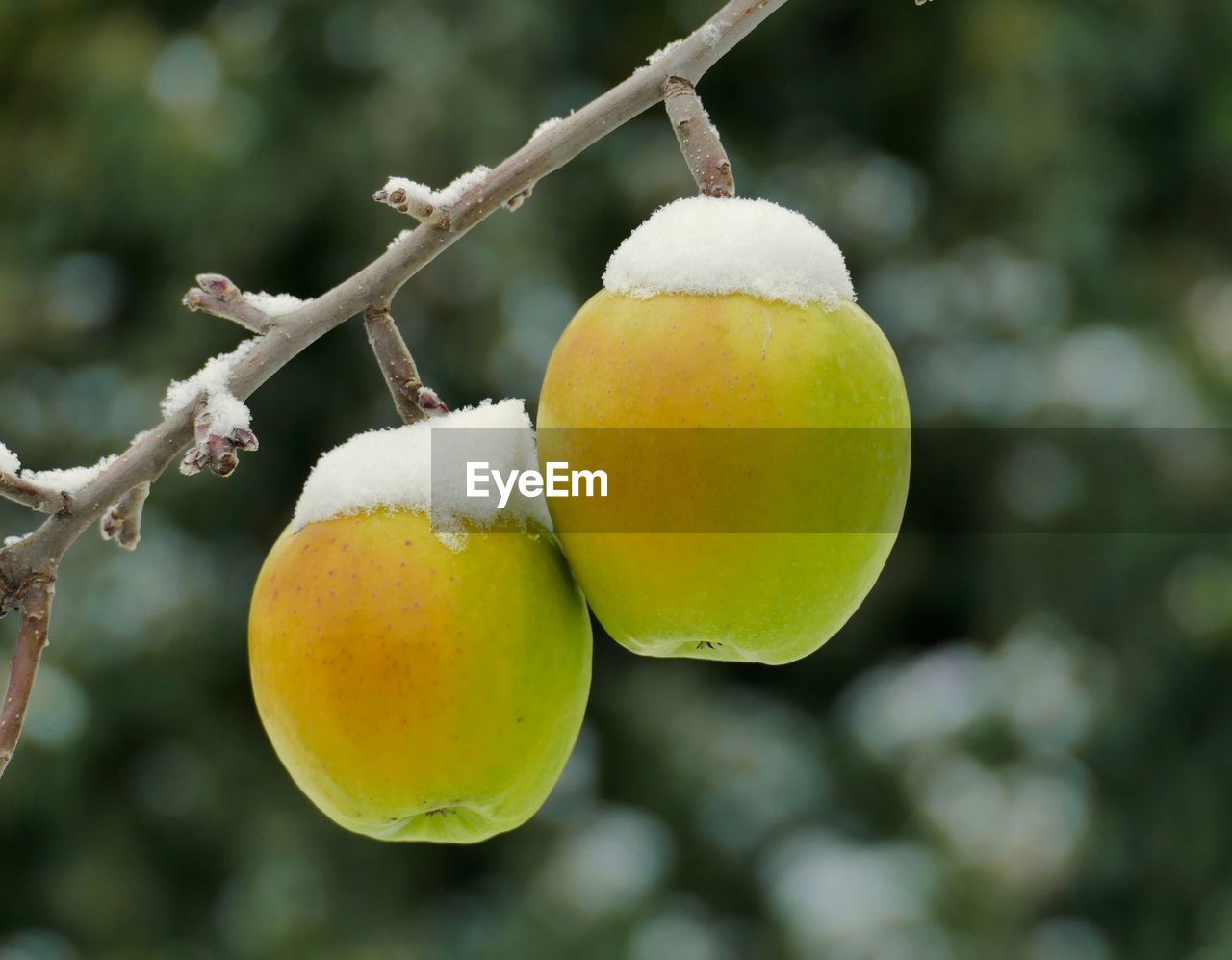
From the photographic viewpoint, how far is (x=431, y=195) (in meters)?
0.65

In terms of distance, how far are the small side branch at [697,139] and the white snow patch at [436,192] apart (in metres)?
0.10

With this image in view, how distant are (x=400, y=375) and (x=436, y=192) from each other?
125mm

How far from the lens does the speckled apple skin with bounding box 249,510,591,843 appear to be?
0.67m

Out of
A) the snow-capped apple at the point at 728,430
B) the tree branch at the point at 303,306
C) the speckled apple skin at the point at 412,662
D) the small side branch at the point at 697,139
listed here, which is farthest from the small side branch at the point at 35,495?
the small side branch at the point at 697,139

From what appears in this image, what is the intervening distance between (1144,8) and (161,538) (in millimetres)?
2192

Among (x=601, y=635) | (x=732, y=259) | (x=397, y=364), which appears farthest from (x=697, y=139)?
(x=601, y=635)

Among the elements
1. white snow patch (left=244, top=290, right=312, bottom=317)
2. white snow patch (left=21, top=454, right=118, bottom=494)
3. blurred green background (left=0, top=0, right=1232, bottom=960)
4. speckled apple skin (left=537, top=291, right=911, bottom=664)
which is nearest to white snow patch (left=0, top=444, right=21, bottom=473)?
white snow patch (left=21, top=454, right=118, bottom=494)

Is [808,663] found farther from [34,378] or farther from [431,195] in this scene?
[431,195]

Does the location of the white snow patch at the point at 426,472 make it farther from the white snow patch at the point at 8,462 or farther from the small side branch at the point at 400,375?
the white snow patch at the point at 8,462

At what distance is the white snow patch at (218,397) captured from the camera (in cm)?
62

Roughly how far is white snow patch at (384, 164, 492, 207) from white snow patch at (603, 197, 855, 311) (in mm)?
77

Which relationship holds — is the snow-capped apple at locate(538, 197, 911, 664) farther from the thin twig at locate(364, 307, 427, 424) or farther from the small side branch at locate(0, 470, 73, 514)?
the small side branch at locate(0, 470, 73, 514)

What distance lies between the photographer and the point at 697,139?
690 mm

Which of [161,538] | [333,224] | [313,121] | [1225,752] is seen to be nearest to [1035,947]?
[1225,752]
